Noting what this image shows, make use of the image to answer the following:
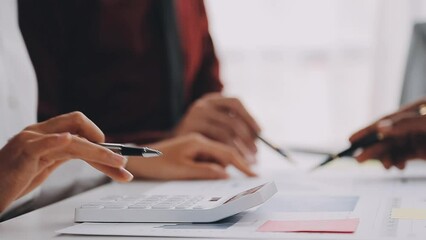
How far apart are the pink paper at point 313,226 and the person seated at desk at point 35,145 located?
0.50 ft

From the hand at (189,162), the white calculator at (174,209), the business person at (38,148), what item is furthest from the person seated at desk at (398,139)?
the business person at (38,148)

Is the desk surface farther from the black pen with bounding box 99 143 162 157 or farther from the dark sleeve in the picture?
the dark sleeve

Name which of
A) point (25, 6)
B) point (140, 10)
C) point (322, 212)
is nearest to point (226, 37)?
point (140, 10)

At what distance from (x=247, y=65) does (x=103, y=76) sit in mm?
1053

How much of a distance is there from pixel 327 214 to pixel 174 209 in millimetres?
→ 152

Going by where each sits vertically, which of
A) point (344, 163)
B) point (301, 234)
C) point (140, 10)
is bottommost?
point (344, 163)

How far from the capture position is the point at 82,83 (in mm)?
1345

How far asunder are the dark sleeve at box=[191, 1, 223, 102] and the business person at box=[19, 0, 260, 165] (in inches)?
1.0

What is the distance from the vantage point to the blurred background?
226 cm

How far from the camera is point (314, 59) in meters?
2.32

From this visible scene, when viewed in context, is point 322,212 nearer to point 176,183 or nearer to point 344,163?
point 176,183

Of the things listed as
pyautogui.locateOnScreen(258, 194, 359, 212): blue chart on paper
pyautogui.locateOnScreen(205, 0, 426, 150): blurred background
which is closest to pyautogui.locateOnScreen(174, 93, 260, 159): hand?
pyautogui.locateOnScreen(258, 194, 359, 212): blue chart on paper

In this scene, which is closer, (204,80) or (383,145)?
(383,145)

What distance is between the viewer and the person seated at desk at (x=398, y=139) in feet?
3.48
